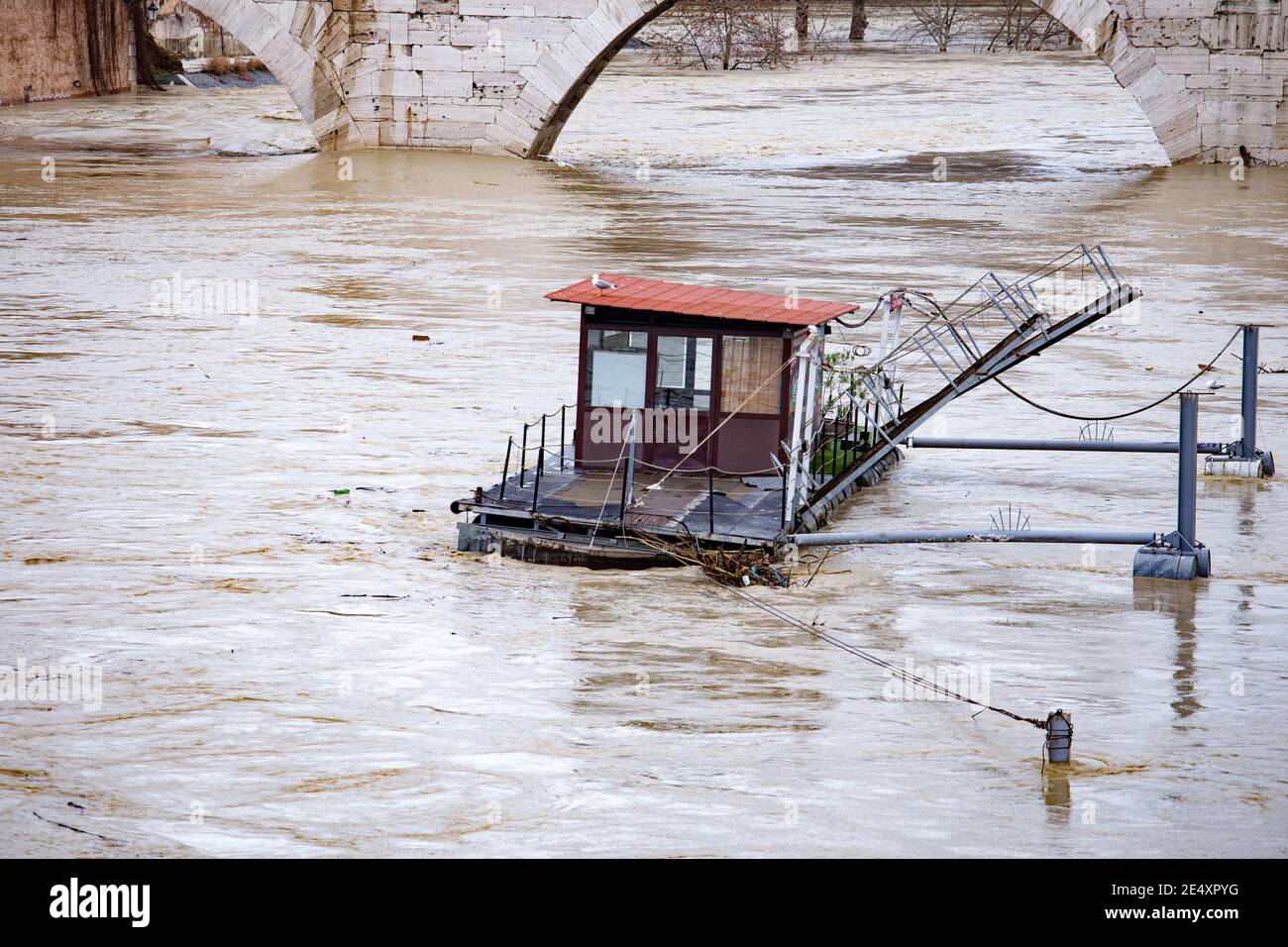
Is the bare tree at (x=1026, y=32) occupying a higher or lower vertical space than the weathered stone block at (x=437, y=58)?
higher

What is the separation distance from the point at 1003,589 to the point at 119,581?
6024 millimetres

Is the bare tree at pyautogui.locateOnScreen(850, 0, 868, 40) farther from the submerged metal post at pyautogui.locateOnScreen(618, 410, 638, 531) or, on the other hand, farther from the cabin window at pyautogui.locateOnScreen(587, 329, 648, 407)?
the submerged metal post at pyautogui.locateOnScreen(618, 410, 638, 531)

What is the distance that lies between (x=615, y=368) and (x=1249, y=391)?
18.6 ft

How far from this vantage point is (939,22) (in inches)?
2608

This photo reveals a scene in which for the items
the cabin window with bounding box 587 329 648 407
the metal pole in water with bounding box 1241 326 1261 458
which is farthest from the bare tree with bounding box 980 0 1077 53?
the cabin window with bounding box 587 329 648 407

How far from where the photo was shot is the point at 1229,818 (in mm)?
8641

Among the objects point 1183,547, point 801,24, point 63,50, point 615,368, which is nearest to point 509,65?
point 63,50

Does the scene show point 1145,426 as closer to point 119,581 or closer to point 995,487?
point 995,487

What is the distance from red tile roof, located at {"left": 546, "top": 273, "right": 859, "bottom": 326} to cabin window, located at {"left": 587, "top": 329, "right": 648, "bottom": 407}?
28cm

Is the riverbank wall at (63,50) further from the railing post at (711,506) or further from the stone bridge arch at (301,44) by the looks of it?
the railing post at (711,506)

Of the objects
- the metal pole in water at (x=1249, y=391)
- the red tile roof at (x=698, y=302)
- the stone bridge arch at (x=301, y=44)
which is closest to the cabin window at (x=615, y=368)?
the red tile roof at (x=698, y=302)

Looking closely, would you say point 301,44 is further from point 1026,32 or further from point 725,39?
point 1026,32

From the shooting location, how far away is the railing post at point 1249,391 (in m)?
15.8

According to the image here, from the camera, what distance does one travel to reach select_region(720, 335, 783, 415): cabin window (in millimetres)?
14383
